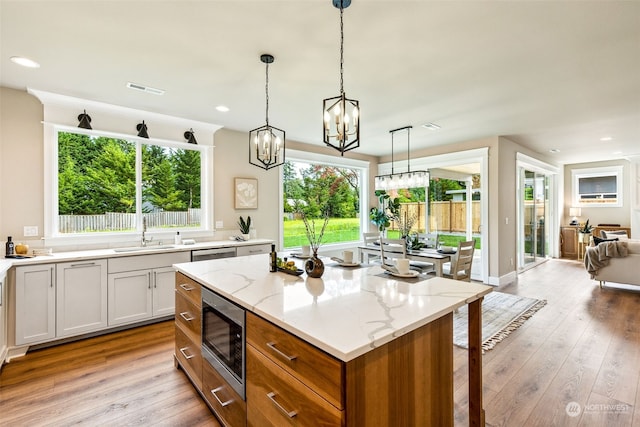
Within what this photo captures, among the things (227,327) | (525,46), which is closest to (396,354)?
(227,327)

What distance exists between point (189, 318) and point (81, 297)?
1730 mm

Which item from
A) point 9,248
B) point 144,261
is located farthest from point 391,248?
point 9,248

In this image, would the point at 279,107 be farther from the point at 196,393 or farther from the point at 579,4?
the point at 196,393

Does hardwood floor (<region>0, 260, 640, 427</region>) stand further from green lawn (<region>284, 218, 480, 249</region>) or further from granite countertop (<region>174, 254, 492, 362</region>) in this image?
green lawn (<region>284, 218, 480, 249</region>)

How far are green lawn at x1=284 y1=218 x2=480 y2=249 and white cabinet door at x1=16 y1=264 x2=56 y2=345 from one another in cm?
327

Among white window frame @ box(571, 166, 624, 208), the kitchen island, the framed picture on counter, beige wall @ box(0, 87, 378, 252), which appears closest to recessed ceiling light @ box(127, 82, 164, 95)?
beige wall @ box(0, 87, 378, 252)

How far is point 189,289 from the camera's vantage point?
2287mm

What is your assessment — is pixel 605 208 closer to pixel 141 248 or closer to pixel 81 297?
pixel 141 248

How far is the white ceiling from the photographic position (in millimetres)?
1953

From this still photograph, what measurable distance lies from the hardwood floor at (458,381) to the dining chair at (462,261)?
2.83ft

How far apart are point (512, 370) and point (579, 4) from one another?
A: 107 inches

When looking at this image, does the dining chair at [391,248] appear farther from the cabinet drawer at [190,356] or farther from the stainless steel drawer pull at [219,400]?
the stainless steel drawer pull at [219,400]

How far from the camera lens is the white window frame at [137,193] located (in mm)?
3334

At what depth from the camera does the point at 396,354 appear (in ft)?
4.09
